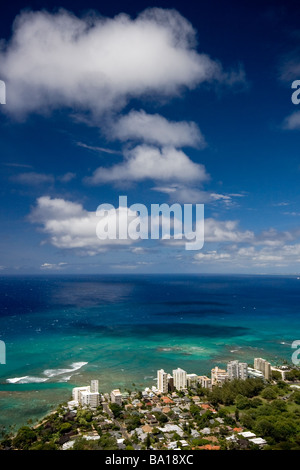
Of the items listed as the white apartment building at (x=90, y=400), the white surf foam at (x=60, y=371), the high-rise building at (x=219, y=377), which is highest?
the white apartment building at (x=90, y=400)

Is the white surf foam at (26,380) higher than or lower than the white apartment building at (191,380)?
lower

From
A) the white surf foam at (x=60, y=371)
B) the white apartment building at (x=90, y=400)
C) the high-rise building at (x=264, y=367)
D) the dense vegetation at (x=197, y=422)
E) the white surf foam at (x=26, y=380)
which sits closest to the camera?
the dense vegetation at (x=197, y=422)

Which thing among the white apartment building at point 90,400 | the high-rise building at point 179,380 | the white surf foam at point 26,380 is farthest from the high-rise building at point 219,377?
the white surf foam at point 26,380

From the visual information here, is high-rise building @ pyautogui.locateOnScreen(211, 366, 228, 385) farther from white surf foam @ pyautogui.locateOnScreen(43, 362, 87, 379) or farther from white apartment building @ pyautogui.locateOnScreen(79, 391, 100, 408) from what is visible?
white surf foam @ pyautogui.locateOnScreen(43, 362, 87, 379)

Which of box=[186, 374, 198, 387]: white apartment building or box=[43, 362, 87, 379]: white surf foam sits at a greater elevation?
box=[186, 374, 198, 387]: white apartment building

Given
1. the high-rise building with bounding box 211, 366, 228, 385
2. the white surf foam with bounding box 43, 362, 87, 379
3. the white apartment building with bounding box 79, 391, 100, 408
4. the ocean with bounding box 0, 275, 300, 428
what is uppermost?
the white apartment building with bounding box 79, 391, 100, 408

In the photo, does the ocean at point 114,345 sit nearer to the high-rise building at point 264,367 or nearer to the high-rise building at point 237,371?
the high-rise building at point 264,367

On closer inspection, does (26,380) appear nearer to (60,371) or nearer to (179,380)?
(60,371)

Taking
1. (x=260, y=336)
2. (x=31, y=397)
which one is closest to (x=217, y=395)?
(x=31, y=397)

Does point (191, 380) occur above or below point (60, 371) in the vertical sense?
above

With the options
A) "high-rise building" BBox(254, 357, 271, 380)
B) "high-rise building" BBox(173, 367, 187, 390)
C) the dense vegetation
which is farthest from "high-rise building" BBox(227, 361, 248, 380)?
"high-rise building" BBox(173, 367, 187, 390)

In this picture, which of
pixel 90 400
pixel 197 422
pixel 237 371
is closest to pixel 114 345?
pixel 237 371
